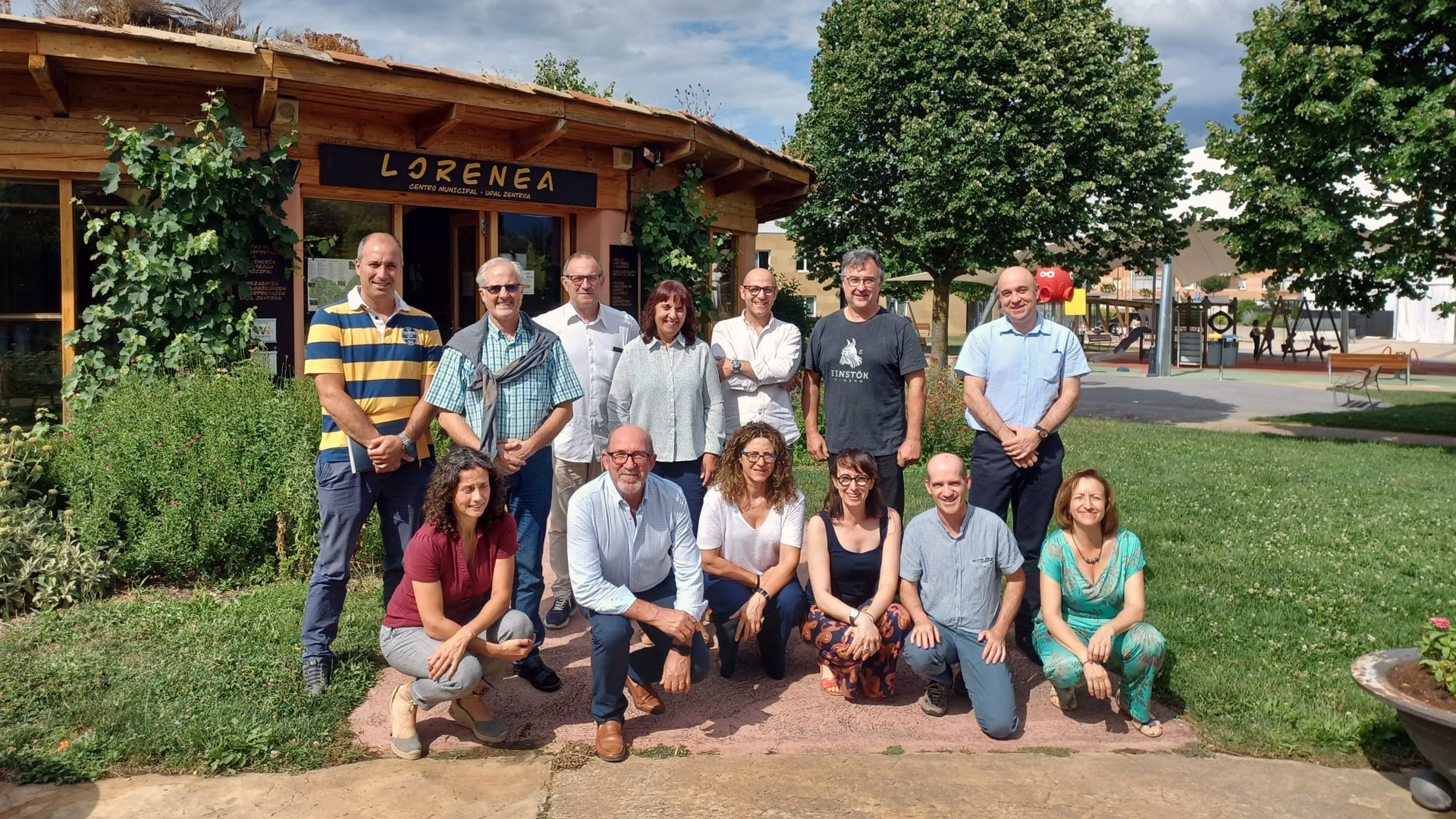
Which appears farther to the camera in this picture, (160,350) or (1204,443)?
(1204,443)

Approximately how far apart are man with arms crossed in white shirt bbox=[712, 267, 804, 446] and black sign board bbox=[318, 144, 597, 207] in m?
3.94

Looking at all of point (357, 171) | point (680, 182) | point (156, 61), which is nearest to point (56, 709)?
point (156, 61)

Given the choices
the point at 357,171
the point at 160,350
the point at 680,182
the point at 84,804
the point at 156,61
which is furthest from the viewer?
the point at 680,182

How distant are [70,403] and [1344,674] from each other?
7243 mm

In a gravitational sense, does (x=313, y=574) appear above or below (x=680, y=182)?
below

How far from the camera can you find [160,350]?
22.6 ft

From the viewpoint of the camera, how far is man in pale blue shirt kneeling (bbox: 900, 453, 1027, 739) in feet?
14.1

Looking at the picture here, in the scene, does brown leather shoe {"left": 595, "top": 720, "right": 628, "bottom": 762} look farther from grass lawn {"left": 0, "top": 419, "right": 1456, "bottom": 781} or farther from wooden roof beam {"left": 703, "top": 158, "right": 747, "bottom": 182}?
wooden roof beam {"left": 703, "top": 158, "right": 747, "bottom": 182}

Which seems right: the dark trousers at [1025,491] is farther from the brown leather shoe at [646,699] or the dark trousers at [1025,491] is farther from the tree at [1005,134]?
the tree at [1005,134]

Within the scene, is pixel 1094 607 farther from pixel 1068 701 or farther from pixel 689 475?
pixel 689 475

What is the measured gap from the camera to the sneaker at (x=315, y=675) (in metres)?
4.27

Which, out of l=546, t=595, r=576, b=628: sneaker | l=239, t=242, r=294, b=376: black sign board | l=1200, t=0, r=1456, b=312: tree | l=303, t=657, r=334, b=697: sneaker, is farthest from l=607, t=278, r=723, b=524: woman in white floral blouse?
l=1200, t=0, r=1456, b=312: tree

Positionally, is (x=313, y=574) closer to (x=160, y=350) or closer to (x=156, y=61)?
(x=160, y=350)

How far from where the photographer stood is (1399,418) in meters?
15.0
